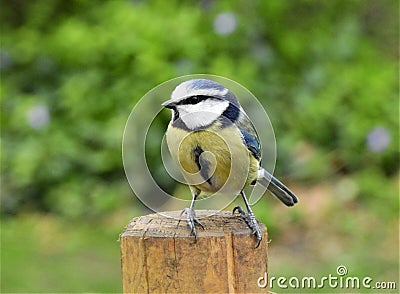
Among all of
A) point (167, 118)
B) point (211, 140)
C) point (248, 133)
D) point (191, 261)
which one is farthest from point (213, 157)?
point (167, 118)

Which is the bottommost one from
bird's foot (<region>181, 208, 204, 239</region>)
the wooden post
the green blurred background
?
the wooden post

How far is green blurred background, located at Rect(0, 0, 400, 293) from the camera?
454 centimetres

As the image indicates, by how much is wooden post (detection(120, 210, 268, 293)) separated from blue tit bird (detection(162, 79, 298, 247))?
0.08 m

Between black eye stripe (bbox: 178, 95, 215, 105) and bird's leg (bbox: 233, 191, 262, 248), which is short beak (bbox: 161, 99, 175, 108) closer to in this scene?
black eye stripe (bbox: 178, 95, 215, 105)

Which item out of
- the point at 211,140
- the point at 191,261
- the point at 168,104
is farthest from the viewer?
the point at 211,140

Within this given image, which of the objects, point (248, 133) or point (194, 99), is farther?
point (248, 133)

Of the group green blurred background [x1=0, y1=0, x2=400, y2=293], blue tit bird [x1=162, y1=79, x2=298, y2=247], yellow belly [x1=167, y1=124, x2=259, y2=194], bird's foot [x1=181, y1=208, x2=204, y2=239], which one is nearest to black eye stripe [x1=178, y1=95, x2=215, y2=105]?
blue tit bird [x1=162, y1=79, x2=298, y2=247]

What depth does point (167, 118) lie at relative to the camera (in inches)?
173

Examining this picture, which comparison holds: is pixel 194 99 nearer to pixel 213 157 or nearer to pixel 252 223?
pixel 213 157

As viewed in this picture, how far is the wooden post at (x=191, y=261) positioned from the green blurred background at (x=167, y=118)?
2289 mm

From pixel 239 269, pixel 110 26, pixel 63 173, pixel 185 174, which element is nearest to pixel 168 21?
pixel 110 26

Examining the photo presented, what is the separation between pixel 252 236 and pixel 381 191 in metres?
2.95

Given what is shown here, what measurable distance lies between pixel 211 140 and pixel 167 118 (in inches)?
89.0

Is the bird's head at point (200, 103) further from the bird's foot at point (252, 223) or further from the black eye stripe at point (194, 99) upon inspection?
the bird's foot at point (252, 223)
